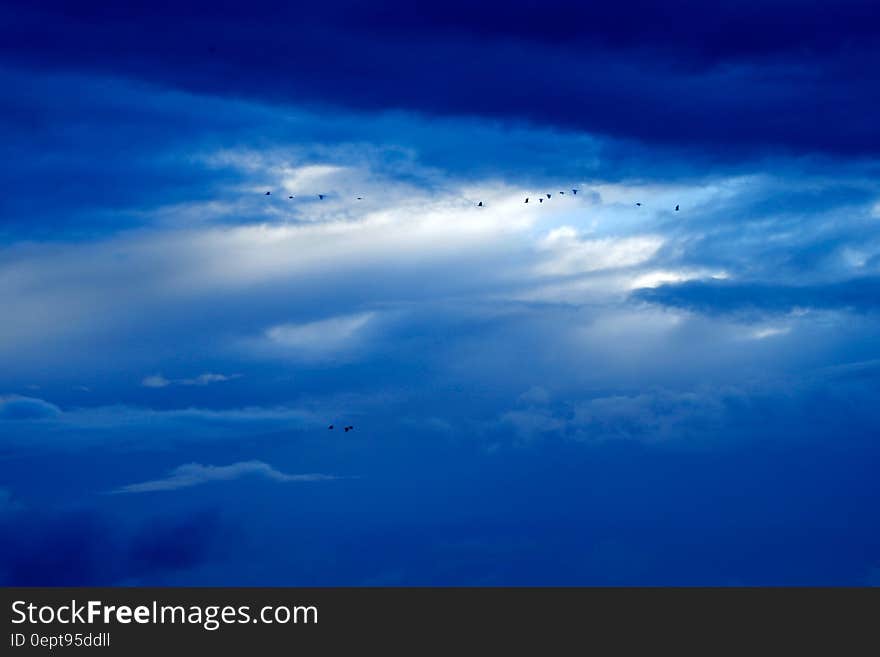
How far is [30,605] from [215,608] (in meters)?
37.0

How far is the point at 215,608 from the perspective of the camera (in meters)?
121

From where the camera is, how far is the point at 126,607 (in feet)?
395

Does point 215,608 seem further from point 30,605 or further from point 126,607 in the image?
point 30,605

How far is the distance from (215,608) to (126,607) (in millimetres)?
19472

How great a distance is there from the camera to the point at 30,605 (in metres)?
115

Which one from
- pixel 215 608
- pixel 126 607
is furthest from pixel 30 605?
pixel 215 608

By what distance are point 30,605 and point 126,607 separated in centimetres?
1807
